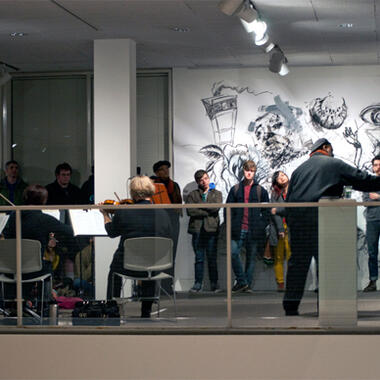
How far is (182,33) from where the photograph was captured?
962cm

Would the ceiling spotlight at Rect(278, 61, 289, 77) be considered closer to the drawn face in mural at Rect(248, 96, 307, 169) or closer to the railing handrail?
the drawn face in mural at Rect(248, 96, 307, 169)

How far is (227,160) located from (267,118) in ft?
2.71

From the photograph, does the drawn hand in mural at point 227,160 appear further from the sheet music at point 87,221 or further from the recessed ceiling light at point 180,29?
the sheet music at point 87,221

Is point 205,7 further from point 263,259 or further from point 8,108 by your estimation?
point 8,108

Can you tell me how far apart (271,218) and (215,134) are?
5.65m

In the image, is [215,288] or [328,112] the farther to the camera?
[328,112]

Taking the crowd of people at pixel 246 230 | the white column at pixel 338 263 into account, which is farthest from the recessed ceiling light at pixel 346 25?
the white column at pixel 338 263

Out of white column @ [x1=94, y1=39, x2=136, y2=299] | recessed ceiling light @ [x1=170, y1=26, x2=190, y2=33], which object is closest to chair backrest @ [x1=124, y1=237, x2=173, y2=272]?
white column @ [x1=94, y1=39, x2=136, y2=299]

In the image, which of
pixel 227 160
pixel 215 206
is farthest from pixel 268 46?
pixel 215 206

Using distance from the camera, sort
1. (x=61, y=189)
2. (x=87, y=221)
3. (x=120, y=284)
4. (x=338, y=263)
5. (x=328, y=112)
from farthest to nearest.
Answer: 1. (x=328, y=112)
2. (x=61, y=189)
3. (x=87, y=221)
4. (x=120, y=284)
5. (x=338, y=263)

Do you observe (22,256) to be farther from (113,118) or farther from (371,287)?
(113,118)

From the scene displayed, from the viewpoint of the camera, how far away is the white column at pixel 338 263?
21.6 ft

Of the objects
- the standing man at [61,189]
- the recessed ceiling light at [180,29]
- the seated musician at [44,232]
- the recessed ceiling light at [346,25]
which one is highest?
the recessed ceiling light at [346,25]

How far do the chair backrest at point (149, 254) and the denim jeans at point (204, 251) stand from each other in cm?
20
